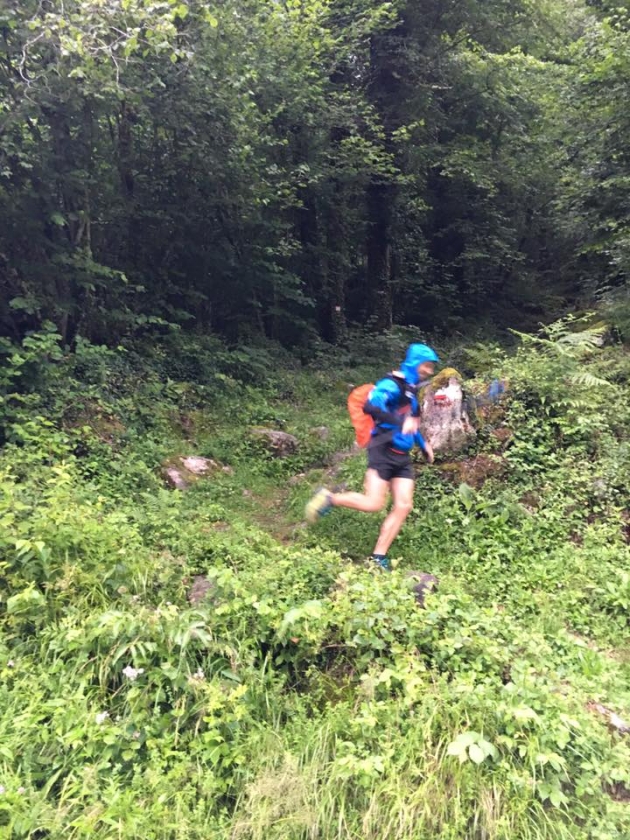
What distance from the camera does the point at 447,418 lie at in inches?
263

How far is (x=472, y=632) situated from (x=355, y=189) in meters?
13.5

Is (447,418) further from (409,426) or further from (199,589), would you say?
(199,589)

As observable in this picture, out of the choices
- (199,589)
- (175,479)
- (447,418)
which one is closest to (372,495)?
(199,589)

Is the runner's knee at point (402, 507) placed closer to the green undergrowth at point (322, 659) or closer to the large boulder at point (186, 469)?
the green undergrowth at point (322, 659)

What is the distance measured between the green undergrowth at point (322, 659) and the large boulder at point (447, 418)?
1.19ft

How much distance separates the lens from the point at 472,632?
3.48 metres

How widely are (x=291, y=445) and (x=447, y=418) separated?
279cm

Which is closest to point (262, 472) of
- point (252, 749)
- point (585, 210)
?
point (252, 749)

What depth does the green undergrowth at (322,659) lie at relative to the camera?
2664 mm

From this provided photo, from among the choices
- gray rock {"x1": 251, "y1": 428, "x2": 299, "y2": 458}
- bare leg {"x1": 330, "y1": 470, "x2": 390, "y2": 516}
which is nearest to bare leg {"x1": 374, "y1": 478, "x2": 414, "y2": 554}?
bare leg {"x1": 330, "y1": 470, "x2": 390, "y2": 516}

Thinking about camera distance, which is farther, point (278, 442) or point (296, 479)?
point (278, 442)

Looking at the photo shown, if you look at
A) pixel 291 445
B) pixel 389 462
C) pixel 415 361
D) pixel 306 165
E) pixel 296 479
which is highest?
pixel 306 165

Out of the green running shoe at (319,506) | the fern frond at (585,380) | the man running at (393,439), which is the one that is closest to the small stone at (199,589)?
the green running shoe at (319,506)

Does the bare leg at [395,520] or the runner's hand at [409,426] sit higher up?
the runner's hand at [409,426]
